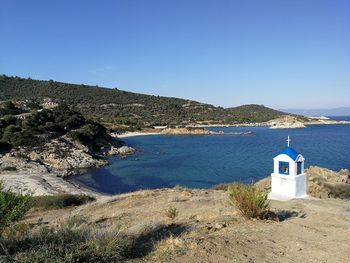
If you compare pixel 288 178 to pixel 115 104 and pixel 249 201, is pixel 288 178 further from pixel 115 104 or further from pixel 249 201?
pixel 115 104

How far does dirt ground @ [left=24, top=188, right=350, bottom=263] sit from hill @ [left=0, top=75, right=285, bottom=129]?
3191 inches

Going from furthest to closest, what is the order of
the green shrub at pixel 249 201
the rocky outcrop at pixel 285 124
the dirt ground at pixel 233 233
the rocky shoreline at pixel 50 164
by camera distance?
1. the rocky outcrop at pixel 285 124
2. the rocky shoreline at pixel 50 164
3. the green shrub at pixel 249 201
4. the dirt ground at pixel 233 233

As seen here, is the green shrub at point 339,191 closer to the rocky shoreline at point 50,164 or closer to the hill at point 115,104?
the rocky shoreline at point 50,164

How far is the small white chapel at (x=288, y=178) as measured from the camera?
539 inches

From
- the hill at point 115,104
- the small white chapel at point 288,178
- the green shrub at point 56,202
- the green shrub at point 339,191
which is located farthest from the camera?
the hill at point 115,104

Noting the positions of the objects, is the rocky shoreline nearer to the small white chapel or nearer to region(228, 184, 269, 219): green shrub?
the small white chapel

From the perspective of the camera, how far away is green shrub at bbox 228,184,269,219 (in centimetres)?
977

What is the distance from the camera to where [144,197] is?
17.1 m

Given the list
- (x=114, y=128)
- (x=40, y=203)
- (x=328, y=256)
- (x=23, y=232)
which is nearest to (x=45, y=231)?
(x=23, y=232)

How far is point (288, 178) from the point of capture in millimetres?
13688

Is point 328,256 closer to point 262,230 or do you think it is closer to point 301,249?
point 301,249

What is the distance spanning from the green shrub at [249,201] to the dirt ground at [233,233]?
0.24 m

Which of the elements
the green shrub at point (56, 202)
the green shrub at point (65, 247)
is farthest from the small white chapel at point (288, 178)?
the green shrub at point (56, 202)

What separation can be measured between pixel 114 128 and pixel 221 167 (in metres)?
52.9
